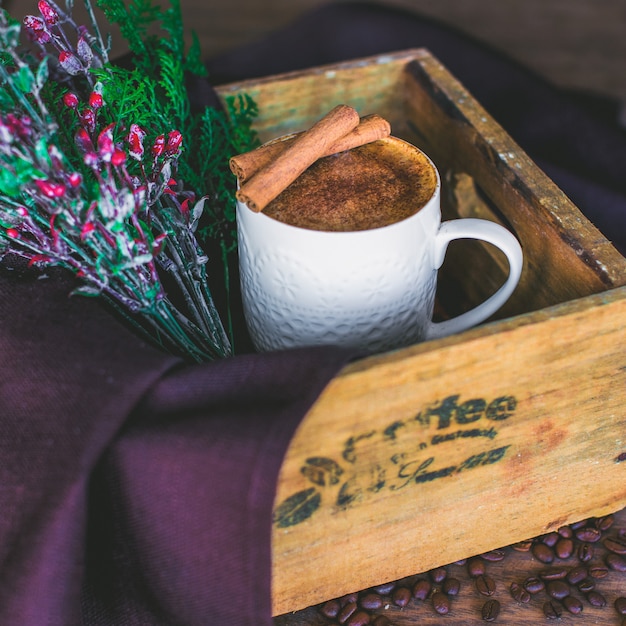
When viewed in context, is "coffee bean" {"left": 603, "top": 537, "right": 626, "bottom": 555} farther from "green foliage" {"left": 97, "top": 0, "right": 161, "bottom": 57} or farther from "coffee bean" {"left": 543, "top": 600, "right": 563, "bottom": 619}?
"green foliage" {"left": 97, "top": 0, "right": 161, "bottom": 57}

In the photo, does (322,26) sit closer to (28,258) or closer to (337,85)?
(337,85)

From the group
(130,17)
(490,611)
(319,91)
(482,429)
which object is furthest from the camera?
(319,91)

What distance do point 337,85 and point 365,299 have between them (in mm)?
560

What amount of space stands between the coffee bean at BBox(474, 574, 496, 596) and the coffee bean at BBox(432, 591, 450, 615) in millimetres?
44

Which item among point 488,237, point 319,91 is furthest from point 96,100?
point 319,91

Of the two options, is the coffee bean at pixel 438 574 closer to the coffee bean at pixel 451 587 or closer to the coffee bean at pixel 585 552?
the coffee bean at pixel 451 587

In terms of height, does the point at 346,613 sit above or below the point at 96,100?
below

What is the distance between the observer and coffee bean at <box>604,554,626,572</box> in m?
0.95

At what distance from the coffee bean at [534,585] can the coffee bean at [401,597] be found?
147mm

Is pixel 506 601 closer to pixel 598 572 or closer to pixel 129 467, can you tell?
pixel 598 572

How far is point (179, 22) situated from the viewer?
1.07 meters

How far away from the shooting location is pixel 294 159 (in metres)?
0.81

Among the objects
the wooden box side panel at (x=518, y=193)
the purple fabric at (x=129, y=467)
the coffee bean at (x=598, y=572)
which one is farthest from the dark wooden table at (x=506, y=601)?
the wooden box side panel at (x=518, y=193)

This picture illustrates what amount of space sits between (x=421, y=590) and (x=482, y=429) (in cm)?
25
